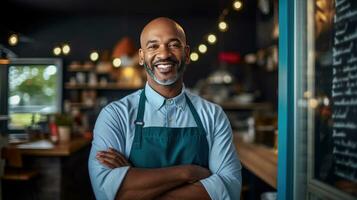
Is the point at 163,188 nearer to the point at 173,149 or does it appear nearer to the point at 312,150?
the point at 173,149

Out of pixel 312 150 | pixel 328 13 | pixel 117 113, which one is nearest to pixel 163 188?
pixel 117 113

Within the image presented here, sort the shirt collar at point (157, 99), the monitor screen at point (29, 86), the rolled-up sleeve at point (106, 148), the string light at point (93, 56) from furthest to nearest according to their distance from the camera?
the string light at point (93, 56) < the monitor screen at point (29, 86) < the shirt collar at point (157, 99) < the rolled-up sleeve at point (106, 148)

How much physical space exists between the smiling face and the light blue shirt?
3.7 inches

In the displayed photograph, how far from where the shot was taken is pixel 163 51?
1.36 meters

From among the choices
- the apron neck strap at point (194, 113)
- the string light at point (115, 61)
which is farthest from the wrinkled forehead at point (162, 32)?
the apron neck strap at point (194, 113)

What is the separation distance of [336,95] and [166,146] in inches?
36.8

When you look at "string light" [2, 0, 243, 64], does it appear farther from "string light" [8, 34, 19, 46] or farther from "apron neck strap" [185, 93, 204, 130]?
"apron neck strap" [185, 93, 204, 130]

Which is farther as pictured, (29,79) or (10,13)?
(10,13)

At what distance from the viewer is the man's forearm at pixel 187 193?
1388 mm

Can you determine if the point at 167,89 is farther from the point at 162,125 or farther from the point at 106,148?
the point at 106,148

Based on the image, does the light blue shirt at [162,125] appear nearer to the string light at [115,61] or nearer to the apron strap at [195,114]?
the apron strap at [195,114]

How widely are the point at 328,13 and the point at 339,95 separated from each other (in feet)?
1.39

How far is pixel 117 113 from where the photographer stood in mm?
1462

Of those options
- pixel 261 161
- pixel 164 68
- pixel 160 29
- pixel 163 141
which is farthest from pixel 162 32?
pixel 261 161
